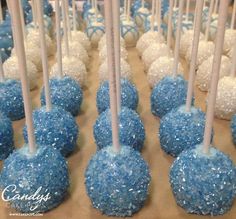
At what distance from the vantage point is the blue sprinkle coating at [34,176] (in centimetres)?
74

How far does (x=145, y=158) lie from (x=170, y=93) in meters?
0.19

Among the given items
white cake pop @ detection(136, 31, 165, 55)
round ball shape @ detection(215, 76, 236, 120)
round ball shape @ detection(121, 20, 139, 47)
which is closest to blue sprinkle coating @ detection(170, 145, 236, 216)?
round ball shape @ detection(215, 76, 236, 120)

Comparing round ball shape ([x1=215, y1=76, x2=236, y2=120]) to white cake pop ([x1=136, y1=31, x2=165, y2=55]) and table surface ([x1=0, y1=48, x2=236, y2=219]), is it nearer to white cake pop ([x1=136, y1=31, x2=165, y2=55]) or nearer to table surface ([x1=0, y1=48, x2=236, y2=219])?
table surface ([x1=0, y1=48, x2=236, y2=219])

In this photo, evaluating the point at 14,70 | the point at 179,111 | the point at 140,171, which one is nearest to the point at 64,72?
the point at 14,70

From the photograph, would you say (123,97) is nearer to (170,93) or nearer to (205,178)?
(170,93)

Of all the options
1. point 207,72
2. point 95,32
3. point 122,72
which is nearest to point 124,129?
point 122,72

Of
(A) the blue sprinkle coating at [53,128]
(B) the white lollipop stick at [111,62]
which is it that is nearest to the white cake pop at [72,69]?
(A) the blue sprinkle coating at [53,128]

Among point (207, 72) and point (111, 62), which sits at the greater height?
point (111, 62)

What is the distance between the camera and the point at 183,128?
0.89m

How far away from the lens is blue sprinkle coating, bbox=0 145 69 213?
2.43ft

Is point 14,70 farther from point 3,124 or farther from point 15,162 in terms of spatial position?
point 15,162

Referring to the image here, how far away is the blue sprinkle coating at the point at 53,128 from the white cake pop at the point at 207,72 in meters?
0.50

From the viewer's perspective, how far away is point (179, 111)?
91 centimetres

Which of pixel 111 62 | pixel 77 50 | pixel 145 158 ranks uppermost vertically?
pixel 111 62
